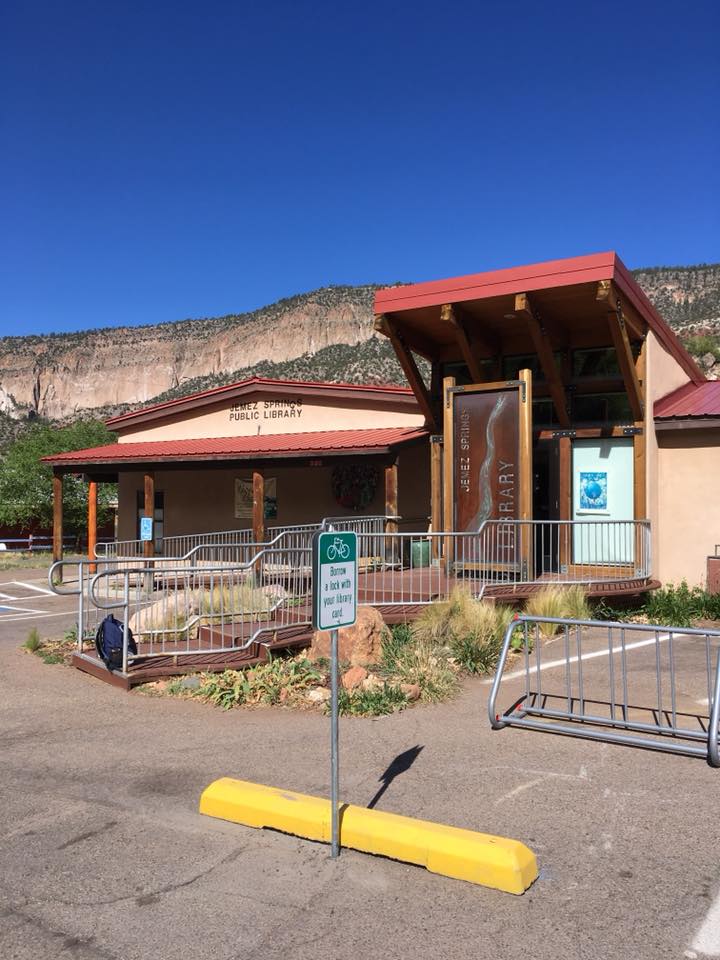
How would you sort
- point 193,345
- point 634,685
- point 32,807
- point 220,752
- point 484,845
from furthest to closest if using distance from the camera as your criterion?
point 193,345 → point 634,685 → point 220,752 → point 32,807 → point 484,845

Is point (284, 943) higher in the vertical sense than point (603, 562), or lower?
lower

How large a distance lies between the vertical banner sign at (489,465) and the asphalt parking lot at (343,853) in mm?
5577

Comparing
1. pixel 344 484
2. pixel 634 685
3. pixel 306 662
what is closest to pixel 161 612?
pixel 306 662

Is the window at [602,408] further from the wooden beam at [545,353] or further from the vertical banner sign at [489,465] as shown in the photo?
the vertical banner sign at [489,465]

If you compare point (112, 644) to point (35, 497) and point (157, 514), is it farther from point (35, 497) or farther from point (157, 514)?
point (35, 497)

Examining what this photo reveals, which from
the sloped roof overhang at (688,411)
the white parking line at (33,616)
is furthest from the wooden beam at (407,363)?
the white parking line at (33,616)

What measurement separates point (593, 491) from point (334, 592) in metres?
10.6

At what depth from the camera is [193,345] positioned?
388ft

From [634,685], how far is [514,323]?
25.8ft

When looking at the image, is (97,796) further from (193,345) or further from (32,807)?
(193,345)

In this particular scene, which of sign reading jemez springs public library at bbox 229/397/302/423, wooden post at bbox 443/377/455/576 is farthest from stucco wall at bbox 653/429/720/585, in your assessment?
sign reading jemez springs public library at bbox 229/397/302/423

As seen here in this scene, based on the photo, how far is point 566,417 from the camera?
14.4 meters

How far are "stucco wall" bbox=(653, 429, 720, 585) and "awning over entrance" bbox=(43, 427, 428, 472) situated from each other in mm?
4883

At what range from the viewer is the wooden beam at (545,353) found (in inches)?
496
